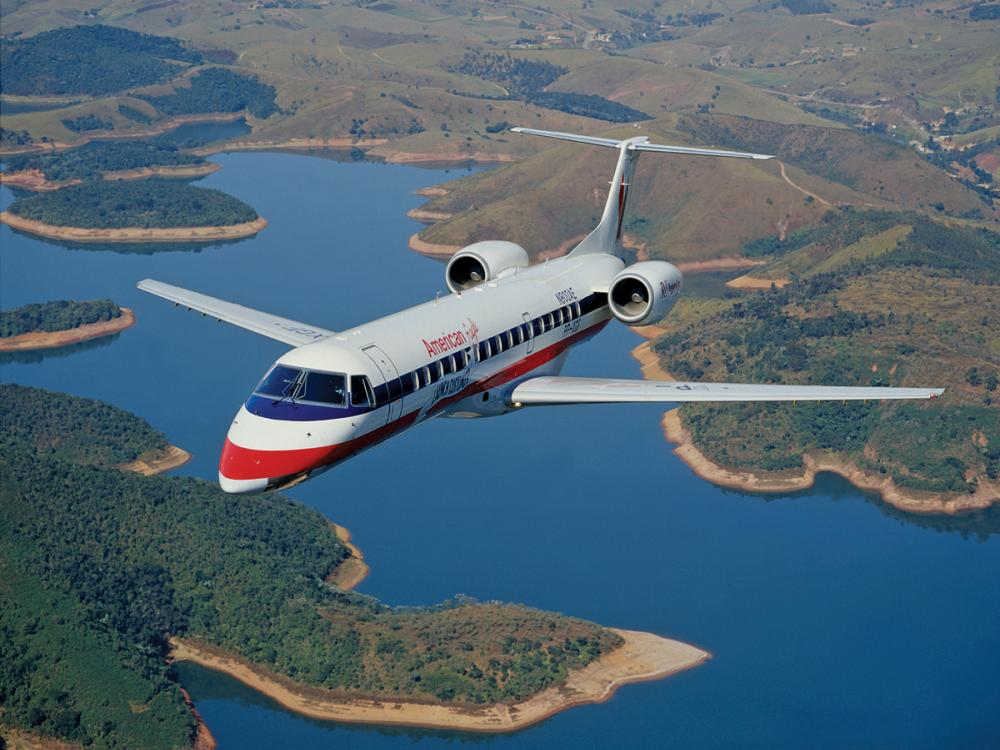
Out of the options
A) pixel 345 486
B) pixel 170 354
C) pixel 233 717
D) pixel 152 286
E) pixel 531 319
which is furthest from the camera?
pixel 170 354

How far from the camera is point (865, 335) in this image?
144 m

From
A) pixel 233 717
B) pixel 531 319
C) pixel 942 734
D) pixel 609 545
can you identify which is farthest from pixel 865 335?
pixel 531 319

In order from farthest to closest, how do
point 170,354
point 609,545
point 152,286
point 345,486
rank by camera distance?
1. point 170,354
2. point 345,486
3. point 609,545
4. point 152,286

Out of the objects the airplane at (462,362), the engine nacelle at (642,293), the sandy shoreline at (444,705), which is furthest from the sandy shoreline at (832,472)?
the engine nacelle at (642,293)

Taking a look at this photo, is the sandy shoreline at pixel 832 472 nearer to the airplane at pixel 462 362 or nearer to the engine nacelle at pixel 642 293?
the airplane at pixel 462 362

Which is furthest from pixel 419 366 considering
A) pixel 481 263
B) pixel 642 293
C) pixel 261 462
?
pixel 642 293

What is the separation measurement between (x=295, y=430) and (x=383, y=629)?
53.2m

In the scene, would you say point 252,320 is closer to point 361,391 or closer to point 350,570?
point 361,391

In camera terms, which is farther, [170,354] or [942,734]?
[170,354]

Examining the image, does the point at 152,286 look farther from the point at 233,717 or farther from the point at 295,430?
the point at 233,717

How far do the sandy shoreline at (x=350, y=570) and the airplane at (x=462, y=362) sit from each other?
161 feet

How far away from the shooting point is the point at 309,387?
4300 cm

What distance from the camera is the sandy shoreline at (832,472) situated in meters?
126

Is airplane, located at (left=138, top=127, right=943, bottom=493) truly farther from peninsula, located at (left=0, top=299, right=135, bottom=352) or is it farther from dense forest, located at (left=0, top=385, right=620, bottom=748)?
peninsula, located at (left=0, top=299, right=135, bottom=352)
